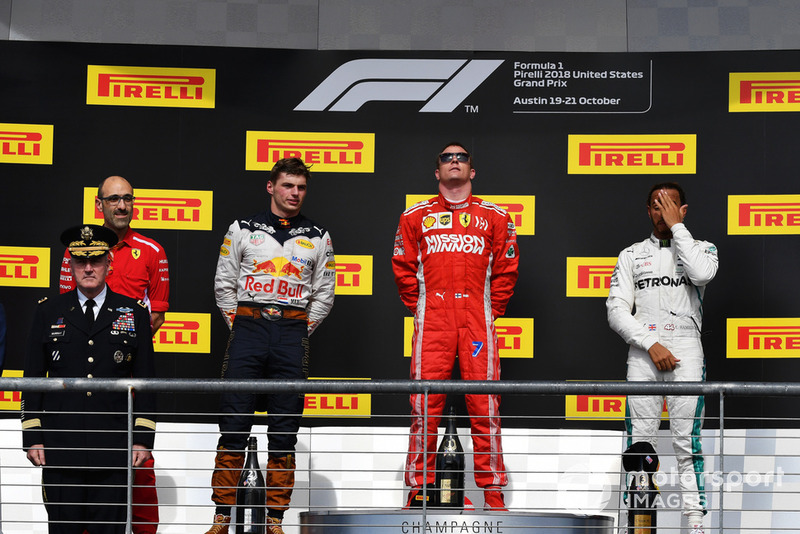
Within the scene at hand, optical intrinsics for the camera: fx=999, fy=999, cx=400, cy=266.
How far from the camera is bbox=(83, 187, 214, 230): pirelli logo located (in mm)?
4844

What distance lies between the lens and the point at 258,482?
3578mm

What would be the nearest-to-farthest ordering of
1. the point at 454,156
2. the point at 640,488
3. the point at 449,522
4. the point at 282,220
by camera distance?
the point at 449,522
the point at 640,488
the point at 282,220
the point at 454,156

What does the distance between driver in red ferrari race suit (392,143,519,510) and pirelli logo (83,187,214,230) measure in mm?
1153

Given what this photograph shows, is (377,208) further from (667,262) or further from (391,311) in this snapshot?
(667,262)

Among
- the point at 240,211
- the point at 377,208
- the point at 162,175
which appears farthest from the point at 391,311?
the point at 162,175

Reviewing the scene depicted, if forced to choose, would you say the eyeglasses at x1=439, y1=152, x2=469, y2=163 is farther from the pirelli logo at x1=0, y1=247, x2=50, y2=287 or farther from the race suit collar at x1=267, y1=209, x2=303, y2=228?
the pirelli logo at x1=0, y1=247, x2=50, y2=287

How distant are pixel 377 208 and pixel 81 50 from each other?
1637mm

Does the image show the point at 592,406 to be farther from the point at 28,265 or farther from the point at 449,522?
the point at 28,265

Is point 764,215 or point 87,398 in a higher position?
point 764,215

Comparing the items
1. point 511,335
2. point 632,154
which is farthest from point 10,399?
point 632,154

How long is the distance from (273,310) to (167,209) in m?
1.25

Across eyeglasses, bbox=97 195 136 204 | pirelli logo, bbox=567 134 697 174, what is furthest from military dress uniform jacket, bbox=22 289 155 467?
pirelli logo, bbox=567 134 697 174

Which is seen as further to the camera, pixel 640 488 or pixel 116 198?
pixel 116 198

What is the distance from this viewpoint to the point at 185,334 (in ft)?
15.8
